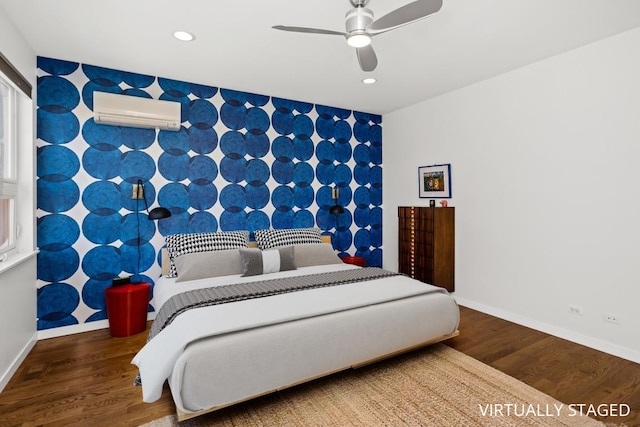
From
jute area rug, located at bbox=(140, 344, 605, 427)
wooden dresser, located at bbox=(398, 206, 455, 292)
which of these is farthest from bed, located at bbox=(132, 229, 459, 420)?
wooden dresser, located at bbox=(398, 206, 455, 292)

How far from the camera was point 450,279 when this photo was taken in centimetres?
415

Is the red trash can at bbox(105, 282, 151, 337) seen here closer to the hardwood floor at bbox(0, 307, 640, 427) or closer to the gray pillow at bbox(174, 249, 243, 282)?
the hardwood floor at bbox(0, 307, 640, 427)

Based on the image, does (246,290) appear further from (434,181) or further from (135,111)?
(434,181)

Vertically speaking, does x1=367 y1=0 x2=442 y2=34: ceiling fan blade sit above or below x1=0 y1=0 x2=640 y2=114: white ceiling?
below

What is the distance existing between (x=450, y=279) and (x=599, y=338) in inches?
59.5

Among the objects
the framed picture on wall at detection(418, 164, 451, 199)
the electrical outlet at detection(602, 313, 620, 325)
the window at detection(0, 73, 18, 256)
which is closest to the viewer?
the window at detection(0, 73, 18, 256)

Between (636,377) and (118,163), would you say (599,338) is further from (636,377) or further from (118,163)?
(118,163)

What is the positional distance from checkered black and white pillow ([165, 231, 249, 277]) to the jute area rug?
171 centimetres

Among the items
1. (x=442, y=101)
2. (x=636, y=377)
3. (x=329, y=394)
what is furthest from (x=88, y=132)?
(x=636, y=377)

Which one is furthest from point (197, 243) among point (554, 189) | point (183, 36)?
point (554, 189)

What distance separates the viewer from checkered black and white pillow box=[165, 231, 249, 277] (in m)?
3.43

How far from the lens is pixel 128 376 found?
2.48 meters

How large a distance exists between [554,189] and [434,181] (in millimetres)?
1433

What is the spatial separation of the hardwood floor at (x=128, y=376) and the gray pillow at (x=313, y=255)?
4.91ft
